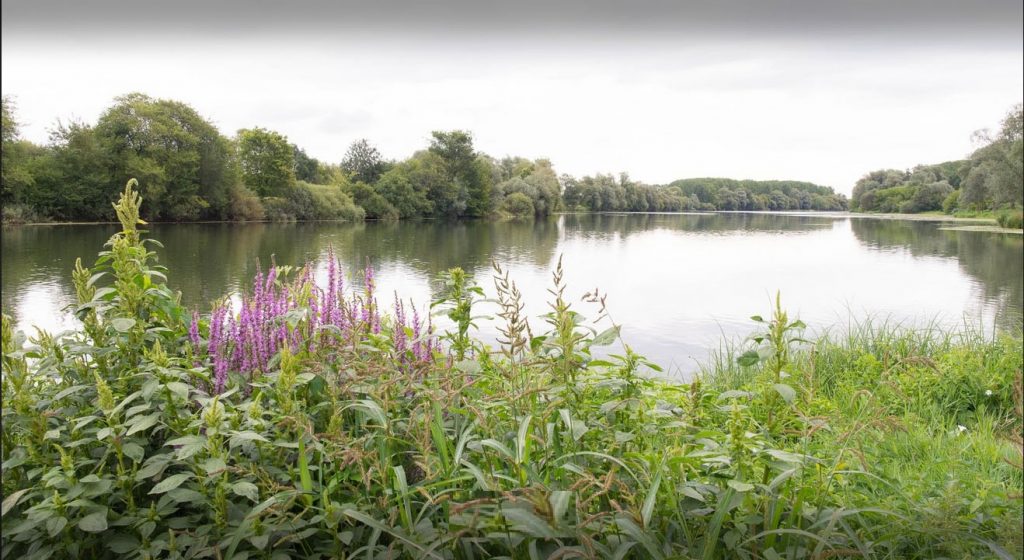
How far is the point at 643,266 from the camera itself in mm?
8586

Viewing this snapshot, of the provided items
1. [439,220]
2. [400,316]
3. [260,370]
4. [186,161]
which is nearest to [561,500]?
[400,316]

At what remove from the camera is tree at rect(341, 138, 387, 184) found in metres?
4.67

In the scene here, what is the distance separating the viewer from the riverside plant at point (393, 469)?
153 centimetres

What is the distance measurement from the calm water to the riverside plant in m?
0.81

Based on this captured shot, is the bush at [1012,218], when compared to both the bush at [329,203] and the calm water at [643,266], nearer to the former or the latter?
the calm water at [643,266]

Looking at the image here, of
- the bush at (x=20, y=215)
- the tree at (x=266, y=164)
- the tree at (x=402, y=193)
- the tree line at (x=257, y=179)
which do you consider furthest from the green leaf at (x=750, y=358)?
the tree at (x=266, y=164)

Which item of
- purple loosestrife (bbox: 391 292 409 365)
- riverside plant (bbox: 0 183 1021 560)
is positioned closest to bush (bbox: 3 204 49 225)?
riverside plant (bbox: 0 183 1021 560)

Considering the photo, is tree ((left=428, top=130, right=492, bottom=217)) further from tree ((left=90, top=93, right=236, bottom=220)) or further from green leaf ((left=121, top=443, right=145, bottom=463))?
green leaf ((left=121, top=443, right=145, bottom=463))

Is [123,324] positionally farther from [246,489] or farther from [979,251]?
[979,251]

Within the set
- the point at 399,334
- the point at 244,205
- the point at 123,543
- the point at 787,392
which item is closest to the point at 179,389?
the point at 123,543

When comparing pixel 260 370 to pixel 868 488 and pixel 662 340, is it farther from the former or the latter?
pixel 662 340

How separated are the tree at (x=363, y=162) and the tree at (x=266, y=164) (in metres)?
0.48

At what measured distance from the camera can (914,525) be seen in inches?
70.6

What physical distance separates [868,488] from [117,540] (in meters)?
3.23
